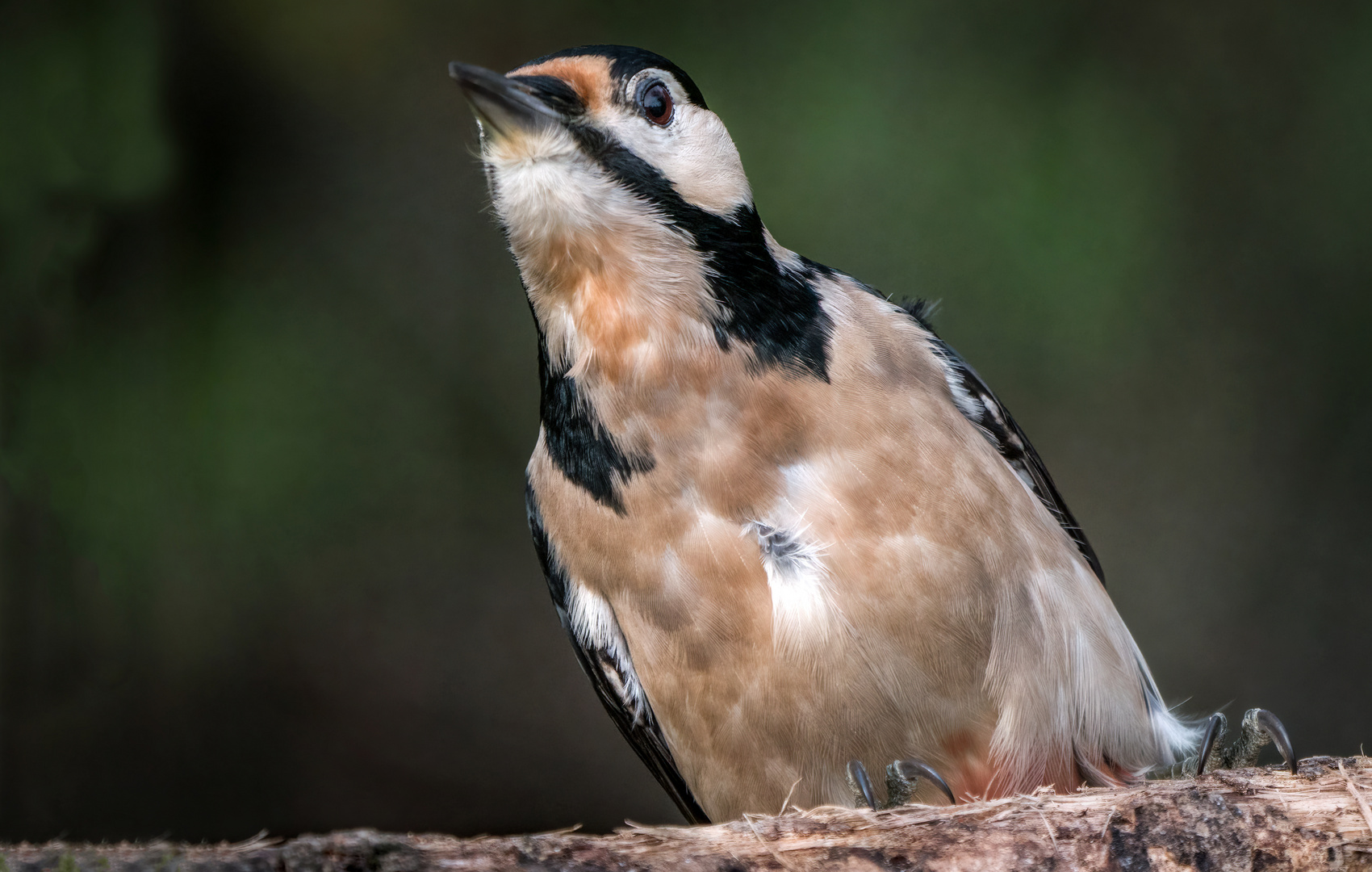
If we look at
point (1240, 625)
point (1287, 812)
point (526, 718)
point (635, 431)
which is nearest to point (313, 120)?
point (526, 718)

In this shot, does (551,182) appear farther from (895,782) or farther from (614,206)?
→ (895,782)

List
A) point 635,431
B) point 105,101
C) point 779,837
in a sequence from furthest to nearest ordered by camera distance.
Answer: point 105,101, point 635,431, point 779,837

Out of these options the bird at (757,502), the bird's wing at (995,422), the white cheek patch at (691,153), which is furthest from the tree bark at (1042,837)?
the white cheek patch at (691,153)

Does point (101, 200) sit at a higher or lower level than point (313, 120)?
lower

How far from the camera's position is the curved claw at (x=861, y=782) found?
2.26 meters

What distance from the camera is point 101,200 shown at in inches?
150

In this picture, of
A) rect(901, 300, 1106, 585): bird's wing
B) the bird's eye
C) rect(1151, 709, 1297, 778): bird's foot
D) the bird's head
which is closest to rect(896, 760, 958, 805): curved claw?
rect(1151, 709, 1297, 778): bird's foot

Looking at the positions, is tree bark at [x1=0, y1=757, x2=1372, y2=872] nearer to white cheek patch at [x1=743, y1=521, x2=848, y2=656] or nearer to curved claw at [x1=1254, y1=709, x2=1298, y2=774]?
curved claw at [x1=1254, y1=709, x2=1298, y2=774]

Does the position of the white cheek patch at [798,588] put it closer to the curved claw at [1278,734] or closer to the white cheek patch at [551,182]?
the white cheek patch at [551,182]

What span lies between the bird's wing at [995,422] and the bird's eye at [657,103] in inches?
36.4

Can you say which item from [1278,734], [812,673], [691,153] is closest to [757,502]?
[812,673]

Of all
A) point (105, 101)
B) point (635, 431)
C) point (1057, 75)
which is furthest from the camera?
point (1057, 75)

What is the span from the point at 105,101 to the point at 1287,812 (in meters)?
3.98

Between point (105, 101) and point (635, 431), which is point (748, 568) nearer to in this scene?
point (635, 431)
